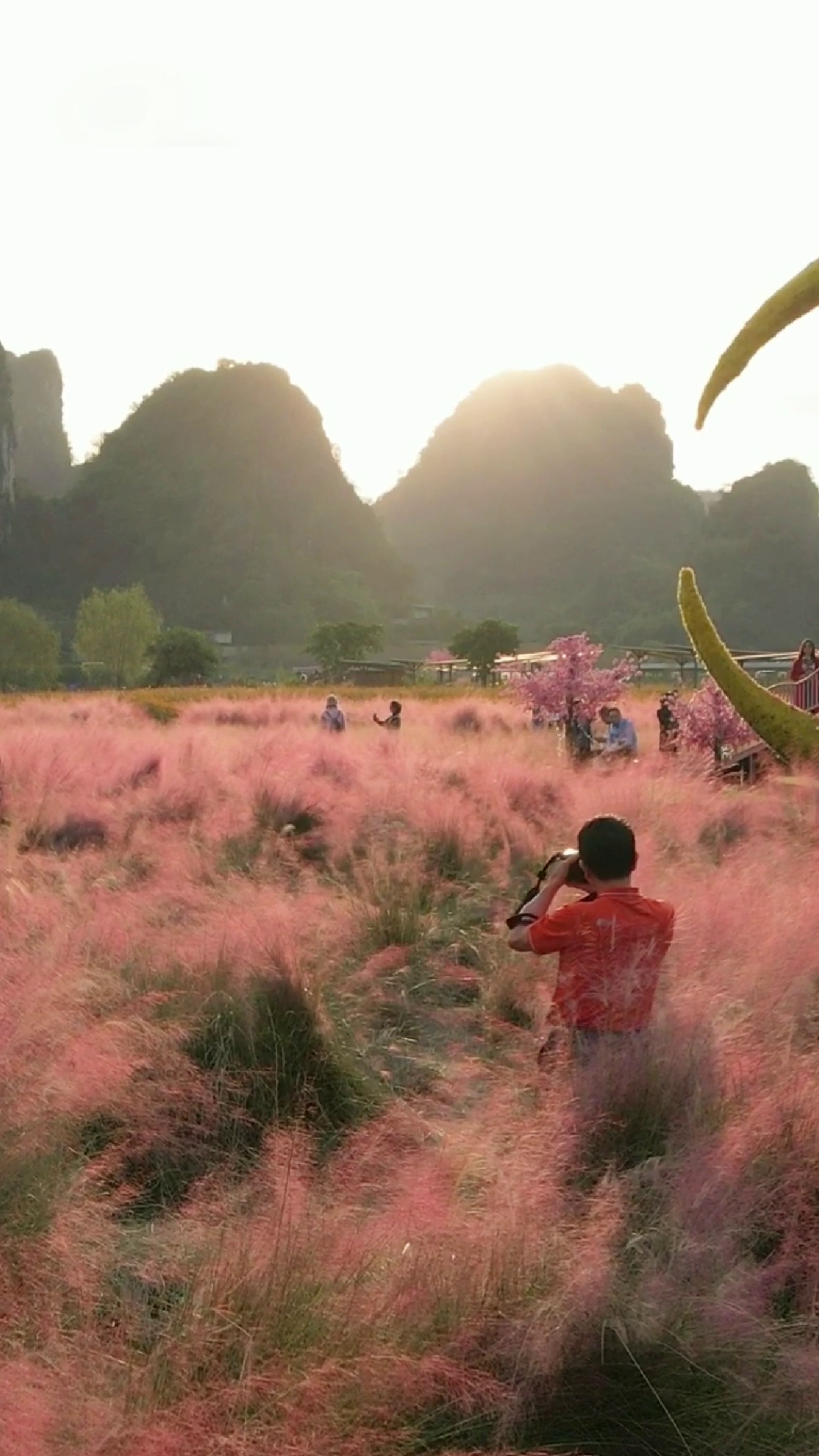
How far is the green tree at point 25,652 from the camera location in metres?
70.8

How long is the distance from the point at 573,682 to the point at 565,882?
13.9m

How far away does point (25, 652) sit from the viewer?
71875 millimetres

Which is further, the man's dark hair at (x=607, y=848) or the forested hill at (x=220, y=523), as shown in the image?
the forested hill at (x=220, y=523)

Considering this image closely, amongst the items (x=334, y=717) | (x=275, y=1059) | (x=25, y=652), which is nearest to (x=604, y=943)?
(x=275, y=1059)

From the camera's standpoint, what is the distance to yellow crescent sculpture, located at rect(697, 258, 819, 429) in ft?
3.17

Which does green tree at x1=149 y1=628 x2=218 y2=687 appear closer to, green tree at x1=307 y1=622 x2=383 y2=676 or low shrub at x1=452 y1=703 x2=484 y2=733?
green tree at x1=307 y1=622 x2=383 y2=676

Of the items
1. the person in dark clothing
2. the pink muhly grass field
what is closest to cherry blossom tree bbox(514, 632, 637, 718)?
the person in dark clothing

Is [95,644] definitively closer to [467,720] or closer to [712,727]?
[467,720]

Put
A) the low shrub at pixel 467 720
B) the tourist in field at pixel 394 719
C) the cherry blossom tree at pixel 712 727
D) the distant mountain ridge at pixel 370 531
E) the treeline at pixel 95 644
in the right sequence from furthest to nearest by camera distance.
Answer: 1. the distant mountain ridge at pixel 370 531
2. the treeline at pixel 95 644
3. the low shrub at pixel 467 720
4. the tourist in field at pixel 394 719
5. the cherry blossom tree at pixel 712 727

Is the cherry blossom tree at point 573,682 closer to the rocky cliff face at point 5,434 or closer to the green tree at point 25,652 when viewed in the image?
the green tree at point 25,652

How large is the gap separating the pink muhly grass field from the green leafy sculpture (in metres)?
0.20

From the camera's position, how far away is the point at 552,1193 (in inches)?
115

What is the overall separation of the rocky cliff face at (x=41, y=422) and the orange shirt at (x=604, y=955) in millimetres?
182888

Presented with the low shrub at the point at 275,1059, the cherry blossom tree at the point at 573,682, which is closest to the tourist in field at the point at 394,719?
the cherry blossom tree at the point at 573,682
